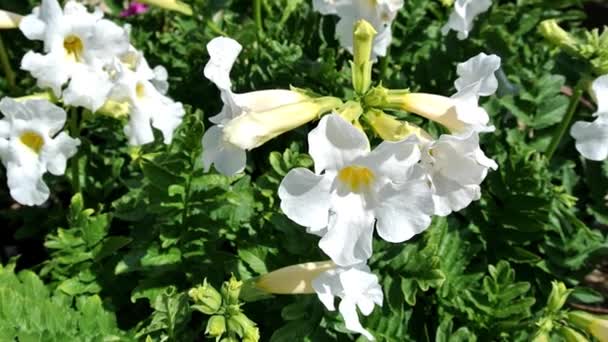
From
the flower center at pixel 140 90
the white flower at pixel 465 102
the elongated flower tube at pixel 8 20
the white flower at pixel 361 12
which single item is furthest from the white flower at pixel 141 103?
the white flower at pixel 465 102

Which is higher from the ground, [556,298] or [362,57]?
[362,57]

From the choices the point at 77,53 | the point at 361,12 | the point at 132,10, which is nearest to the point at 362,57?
the point at 361,12

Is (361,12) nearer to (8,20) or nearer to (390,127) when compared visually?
(390,127)

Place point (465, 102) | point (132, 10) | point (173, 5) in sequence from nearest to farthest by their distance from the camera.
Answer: point (465, 102) → point (173, 5) → point (132, 10)

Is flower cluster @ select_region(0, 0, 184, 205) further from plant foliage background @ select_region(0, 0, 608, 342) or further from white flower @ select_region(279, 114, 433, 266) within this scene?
white flower @ select_region(279, 114, 433, 266)

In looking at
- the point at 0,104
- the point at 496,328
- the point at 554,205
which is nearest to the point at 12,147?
the point at 0,104

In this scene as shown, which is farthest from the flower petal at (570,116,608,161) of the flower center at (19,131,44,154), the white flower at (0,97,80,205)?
the flower center at (19,131,44,154)
